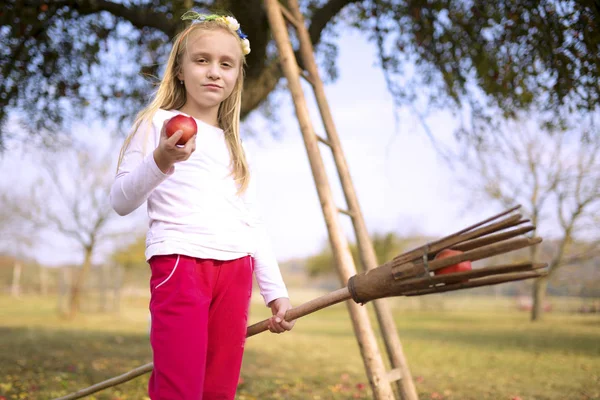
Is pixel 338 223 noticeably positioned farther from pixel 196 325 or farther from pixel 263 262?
pixel 196 325

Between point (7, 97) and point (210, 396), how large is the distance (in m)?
5.46

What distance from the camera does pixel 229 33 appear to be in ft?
7.67

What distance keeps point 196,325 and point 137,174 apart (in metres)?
0.58

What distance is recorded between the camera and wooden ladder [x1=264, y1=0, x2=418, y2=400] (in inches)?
126

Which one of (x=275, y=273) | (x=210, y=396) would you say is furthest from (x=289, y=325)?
(x=210, y=396)

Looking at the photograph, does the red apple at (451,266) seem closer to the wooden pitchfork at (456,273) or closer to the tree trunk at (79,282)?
the wooden pitchfork at (456,273)

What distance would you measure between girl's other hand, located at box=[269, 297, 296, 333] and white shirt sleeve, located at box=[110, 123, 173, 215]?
2.43ft

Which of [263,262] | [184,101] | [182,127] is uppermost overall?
[184,101]

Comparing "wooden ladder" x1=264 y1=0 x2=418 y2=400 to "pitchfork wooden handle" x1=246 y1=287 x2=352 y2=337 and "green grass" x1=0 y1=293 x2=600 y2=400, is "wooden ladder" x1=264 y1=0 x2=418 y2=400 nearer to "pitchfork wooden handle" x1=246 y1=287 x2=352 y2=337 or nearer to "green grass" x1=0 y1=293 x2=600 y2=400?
"pitchfork wooden handle" x1=246 y1=287 x2=352 y2=337

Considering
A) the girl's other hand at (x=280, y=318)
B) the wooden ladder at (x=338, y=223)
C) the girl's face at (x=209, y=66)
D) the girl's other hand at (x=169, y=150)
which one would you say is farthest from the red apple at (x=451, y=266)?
the wooden ladder at (x=338, y=223)

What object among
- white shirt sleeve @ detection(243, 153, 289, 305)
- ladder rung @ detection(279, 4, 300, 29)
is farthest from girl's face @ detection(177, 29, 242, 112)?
ladder rung @ detection(279, 4, 300, 29)

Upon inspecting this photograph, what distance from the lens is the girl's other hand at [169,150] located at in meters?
1.76

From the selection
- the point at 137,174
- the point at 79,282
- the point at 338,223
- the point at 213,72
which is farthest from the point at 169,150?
the point at 79,282

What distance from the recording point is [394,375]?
3.23m
